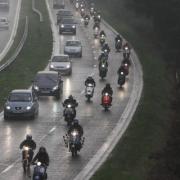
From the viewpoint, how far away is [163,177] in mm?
24688

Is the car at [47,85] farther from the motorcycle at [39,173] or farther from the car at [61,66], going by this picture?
the motorcycle at [39,173]

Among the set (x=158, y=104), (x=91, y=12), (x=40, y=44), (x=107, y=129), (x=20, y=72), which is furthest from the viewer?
(x=91, y=12)

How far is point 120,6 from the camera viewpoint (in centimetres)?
12119

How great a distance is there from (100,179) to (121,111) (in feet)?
58.5

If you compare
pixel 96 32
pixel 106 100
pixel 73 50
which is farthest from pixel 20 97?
pixel 96 32

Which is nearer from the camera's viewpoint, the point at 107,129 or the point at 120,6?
the point at 107,129

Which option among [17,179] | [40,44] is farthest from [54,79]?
[40,44]

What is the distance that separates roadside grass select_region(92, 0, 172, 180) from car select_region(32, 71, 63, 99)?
5.02 metres

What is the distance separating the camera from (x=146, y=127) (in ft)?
123

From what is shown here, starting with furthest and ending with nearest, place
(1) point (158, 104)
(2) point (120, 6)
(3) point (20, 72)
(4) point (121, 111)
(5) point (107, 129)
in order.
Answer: (2) point (120, 6)
(3) point (20, 72)
(1) point (158, 104)
(4) point (121, 111)
(5) point (107, 129)

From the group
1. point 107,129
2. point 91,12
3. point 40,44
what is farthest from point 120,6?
point 107,129

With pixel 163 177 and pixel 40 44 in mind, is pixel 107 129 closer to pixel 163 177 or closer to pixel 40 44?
pixel 163 177

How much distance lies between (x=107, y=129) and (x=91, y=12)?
3040 inches

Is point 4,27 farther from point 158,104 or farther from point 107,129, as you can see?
point 107,129
